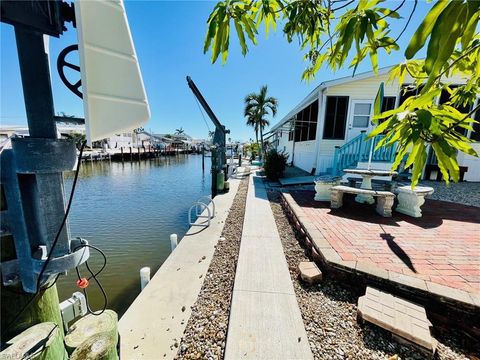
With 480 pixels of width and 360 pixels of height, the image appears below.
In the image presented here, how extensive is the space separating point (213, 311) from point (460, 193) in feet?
30.9

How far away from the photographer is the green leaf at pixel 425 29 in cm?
61

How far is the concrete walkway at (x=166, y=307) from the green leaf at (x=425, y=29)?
2.90 meters

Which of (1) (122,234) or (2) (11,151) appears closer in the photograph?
(2) (11,151)

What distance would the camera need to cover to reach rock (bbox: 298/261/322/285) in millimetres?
2996

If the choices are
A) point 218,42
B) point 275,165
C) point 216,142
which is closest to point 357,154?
point 275,165

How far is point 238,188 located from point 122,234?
5.44 metres

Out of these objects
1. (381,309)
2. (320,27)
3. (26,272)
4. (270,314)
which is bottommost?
(270,314)

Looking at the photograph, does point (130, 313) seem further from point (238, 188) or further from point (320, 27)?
point (238, 188)

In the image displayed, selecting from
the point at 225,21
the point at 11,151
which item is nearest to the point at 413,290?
the point at 225,21

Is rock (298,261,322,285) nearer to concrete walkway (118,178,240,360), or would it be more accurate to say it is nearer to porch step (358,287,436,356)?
porch step (358,287,436,356)

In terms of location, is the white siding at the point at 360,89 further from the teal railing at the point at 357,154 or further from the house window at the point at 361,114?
the teal railing at the point at 357,154

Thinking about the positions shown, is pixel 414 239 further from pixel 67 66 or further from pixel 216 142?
pixel 216 142

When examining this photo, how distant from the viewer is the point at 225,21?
3.48 ft

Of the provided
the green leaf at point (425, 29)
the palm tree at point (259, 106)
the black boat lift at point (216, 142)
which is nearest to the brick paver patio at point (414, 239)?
the green leaf at point (425, 29)
